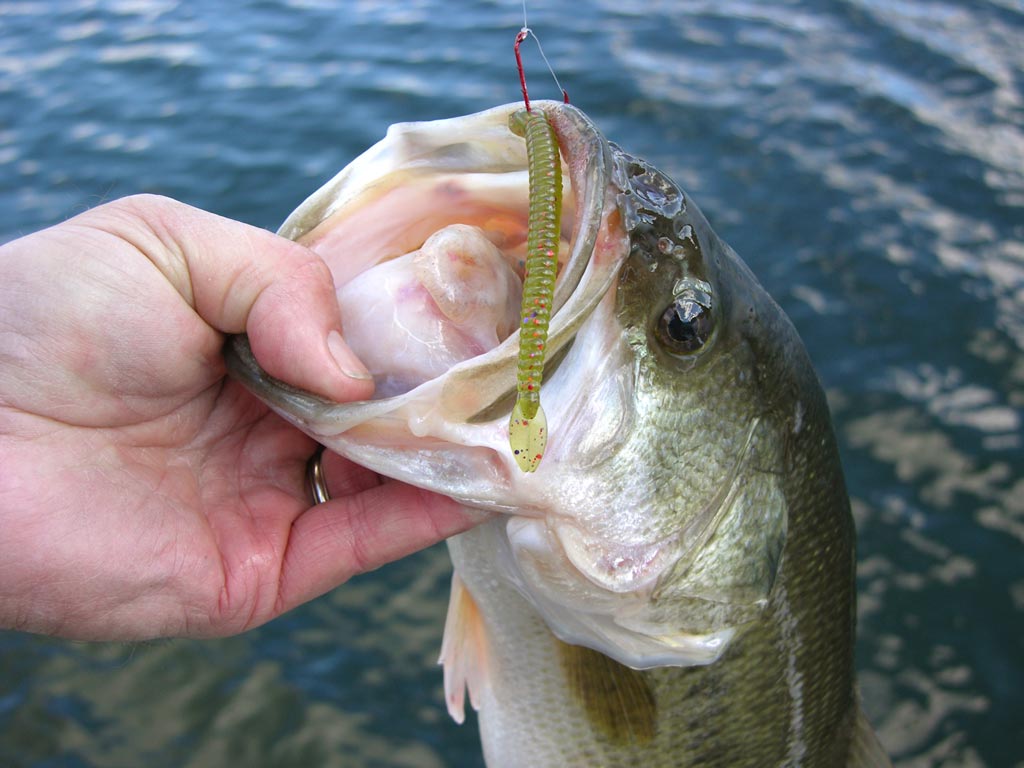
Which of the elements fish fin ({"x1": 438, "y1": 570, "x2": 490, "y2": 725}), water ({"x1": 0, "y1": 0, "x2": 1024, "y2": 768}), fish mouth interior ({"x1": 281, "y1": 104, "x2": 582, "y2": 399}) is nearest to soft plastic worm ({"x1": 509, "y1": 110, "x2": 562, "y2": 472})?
fish mouth interior ({"x1": 281, "y1": 104, "x2": 582, "y2": 399})

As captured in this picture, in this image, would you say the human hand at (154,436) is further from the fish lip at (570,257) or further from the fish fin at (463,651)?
the fish fin at (463,651)

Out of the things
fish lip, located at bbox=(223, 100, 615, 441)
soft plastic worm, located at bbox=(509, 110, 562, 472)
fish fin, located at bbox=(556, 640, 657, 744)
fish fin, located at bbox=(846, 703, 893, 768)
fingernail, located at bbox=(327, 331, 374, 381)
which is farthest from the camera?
fish fin, located at bbox=(846, 703, 893, 768)

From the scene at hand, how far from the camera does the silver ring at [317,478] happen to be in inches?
88.7

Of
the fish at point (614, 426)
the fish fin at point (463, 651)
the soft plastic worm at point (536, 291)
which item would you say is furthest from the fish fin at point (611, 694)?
the soft plastic worm at point (536, 291)

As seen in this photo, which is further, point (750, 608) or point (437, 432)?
point (750, 608)

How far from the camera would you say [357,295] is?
1915mm

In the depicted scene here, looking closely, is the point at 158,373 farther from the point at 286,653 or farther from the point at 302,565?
the point at 286,653

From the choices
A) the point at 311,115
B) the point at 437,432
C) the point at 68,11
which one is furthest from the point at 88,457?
the point at 68,11

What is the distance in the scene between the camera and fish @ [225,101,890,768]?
5.59 feet

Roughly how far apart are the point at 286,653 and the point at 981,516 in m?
3.25

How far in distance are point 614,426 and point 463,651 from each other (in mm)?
1054

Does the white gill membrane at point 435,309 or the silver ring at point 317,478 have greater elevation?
the white gill membrane at point 435,309

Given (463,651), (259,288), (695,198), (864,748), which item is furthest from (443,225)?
(695,198)

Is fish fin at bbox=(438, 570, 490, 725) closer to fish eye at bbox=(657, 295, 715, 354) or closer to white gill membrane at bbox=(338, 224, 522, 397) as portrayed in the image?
white gill membrane at bbox=(338, 224, 522, 397)
